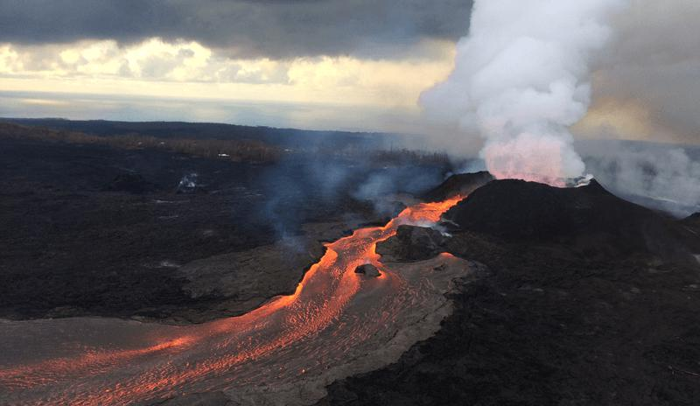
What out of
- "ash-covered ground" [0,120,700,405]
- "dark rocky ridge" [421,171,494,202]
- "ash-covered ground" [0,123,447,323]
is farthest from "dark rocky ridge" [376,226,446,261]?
"dark rocky ridge" [421,171,494,202]

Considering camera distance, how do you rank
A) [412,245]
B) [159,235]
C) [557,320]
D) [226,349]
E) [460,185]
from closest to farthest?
→ [226,349] → [557,320] → [412,245] → [159,235] → [460,185]

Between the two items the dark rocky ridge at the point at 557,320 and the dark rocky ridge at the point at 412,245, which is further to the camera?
the dark rocky ridge at the point at 412,245

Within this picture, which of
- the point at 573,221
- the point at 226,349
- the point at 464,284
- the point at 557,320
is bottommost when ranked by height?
the point at 226,349

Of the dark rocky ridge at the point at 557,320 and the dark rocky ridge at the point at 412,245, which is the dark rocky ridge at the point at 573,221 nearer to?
the dark rocky ridge at the point at 557,320

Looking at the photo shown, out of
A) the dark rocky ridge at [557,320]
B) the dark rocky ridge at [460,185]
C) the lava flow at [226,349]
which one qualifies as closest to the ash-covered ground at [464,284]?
the dark rocky ridge at [557,320]

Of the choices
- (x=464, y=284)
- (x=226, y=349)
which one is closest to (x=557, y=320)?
(x=464, y=284)

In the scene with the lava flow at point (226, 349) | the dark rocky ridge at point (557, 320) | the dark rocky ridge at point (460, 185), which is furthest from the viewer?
the dark rocky ridge at point (460, 185)

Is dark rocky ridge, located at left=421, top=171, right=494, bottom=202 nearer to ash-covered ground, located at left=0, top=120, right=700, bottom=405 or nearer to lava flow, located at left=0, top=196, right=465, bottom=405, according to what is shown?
ash-covered ground, located at left=0, top=120, right=700, bottom=405

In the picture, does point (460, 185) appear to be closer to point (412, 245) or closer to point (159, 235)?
point (412, 245)

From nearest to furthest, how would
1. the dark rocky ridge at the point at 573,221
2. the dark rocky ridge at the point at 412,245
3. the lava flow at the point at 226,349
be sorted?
the lava flow at the point at 226,349 < the dark rocky ridge at the point at 412,245 < the dark rocky ridge at the point at 573,221

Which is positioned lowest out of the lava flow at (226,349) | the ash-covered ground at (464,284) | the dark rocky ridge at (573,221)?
the lava flow at (226,349)
